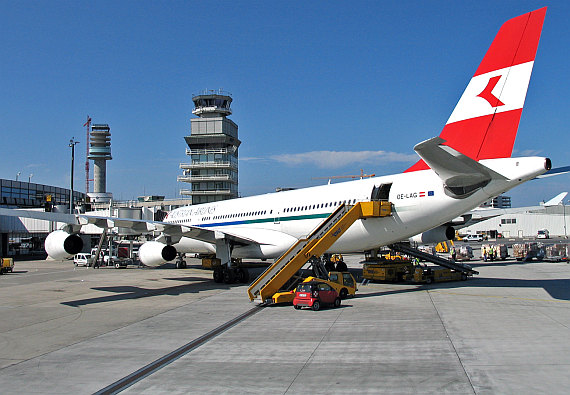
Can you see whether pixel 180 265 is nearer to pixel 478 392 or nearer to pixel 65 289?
pixel 65 289

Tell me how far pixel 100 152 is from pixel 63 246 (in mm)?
102421

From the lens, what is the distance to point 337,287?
57.2ft

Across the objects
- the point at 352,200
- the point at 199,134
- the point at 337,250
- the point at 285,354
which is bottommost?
the point at 285,354

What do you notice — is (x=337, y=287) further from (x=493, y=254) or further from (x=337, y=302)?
(x=493, y=254)

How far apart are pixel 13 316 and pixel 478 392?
14.8 meters

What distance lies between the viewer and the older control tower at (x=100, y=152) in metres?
112

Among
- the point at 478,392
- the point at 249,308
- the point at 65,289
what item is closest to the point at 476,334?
the point at 478,392

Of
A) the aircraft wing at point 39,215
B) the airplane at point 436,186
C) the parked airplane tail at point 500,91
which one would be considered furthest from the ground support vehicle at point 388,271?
the aircraft wing at point 39,215

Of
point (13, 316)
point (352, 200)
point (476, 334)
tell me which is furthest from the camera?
point (352, 200)

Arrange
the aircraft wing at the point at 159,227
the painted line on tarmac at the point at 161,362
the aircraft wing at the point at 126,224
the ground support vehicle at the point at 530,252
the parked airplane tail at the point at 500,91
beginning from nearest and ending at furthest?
the painted line on tarmac at the point at 161,362, the parked airplane tail at the point at 500,91, the aircraft wing at the point at 126,224, the aircraft wing at the point at 159,227, the ground support vehicle at the point at 530,252

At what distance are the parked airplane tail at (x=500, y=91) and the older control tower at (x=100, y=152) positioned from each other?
343 feet

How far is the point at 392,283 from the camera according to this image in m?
23.5

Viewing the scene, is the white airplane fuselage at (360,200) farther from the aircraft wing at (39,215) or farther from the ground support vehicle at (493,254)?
the ground support vehicle at (493,254)

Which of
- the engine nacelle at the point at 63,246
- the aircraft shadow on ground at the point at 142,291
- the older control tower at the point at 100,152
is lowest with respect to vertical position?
the aircraft shadow on ground at the point at 142,291
